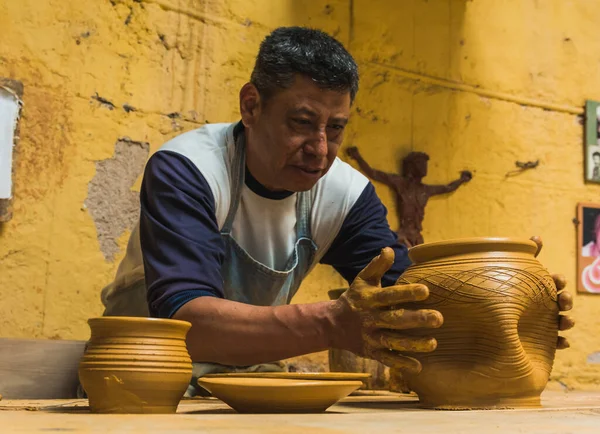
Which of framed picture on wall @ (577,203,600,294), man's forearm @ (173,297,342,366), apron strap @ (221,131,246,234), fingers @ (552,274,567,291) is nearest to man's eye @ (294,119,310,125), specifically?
apron strap @ (221,131,246,234)

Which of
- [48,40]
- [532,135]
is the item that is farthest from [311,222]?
[532,135]

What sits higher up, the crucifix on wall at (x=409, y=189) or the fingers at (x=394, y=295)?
the crucifix on wall at (x=409, y=189)

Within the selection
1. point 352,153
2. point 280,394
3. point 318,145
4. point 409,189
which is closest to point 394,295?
point 280,394

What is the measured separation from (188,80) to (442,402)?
92.2 inches

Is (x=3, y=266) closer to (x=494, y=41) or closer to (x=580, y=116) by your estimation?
(x=494, y=41)

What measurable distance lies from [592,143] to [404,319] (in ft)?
11.1

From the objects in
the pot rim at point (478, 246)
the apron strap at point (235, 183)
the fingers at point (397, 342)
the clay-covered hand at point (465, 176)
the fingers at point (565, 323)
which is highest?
the clay-covered hand at point (465, 176)

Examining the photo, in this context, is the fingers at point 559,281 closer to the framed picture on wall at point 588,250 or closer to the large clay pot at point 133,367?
the large clay pot at point 133,367

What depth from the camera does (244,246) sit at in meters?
2.27

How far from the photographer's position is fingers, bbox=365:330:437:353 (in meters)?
1.48

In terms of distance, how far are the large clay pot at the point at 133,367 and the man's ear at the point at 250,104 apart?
1014mm

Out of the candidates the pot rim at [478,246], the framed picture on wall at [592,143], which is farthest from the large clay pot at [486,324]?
the framed picture on wall at [592,143]

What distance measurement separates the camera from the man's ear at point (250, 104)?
2219mm

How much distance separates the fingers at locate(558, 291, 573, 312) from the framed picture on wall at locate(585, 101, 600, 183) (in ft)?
9.92
